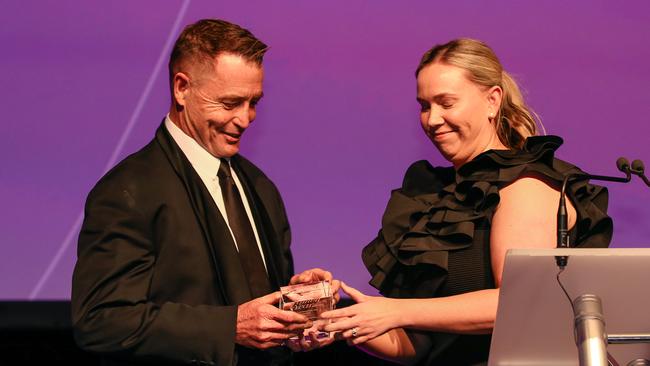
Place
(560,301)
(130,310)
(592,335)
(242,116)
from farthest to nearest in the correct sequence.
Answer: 1. (242,116)
2. (130,310)
3. (560,301)
4. (592,335)

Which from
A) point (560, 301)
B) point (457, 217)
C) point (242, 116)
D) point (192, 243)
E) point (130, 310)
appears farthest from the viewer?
point (242, 116)

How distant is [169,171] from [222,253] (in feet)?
0.93

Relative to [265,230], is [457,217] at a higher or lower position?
higher

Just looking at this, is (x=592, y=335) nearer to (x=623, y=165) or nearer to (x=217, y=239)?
(x=623, y=165)

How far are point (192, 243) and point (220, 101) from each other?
0.45 m

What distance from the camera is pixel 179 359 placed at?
8.73 ft

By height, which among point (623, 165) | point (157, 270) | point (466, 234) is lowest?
point (157, 270)

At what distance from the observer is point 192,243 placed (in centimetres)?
275

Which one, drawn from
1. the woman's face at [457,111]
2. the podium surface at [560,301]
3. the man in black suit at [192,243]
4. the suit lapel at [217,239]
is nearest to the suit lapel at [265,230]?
the man in black suit at [192,243]

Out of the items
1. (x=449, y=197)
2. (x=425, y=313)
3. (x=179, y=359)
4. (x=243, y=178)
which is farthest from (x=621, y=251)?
(x=243, y=178)

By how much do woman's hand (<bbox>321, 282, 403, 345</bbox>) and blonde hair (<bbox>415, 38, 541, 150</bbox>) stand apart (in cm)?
69

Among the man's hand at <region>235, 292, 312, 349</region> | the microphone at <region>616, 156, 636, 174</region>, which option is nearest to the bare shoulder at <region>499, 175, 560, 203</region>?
the microphone at <region>616, 156, 636, 174</region>

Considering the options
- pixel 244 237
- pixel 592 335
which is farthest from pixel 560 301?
pixel 244 237

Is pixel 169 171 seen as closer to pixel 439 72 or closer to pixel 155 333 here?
pixel 155 333
